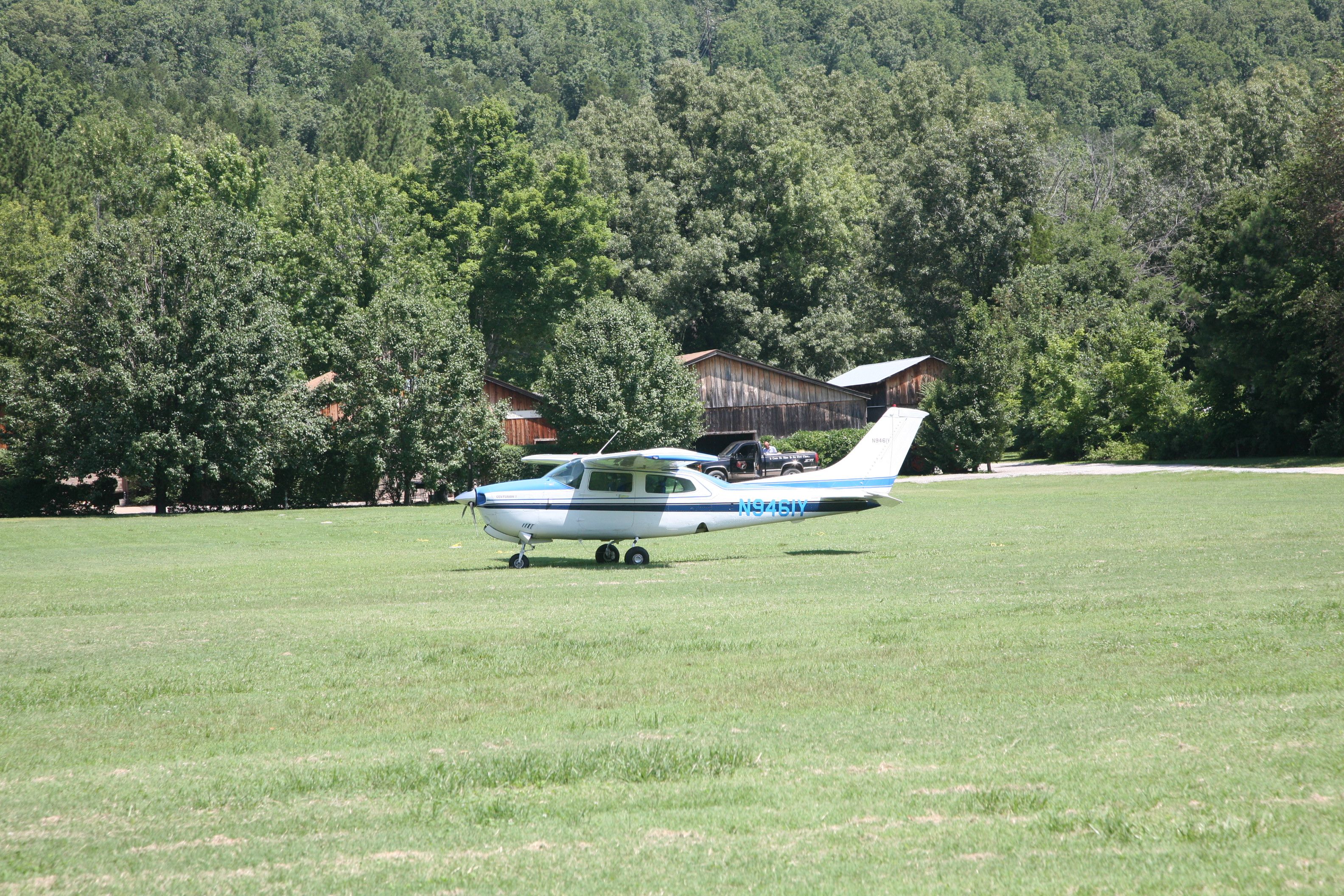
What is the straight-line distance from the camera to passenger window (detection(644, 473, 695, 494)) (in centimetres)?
2077

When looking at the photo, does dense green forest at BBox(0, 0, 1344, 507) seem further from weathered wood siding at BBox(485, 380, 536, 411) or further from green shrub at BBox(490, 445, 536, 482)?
weathered wood siding at BBox(485, 380, 536, 411)

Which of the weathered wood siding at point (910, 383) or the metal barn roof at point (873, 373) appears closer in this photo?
the metal barn roof at point (873, 373)

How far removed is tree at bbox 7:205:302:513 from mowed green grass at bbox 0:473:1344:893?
21851 millimetres

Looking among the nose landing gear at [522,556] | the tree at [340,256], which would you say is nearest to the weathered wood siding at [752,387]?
the tree at [340,256]

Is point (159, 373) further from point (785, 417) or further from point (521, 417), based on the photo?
point (785, 417)

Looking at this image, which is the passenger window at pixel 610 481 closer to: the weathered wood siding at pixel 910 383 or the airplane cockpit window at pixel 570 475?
the airplane cockpit window at pixel 570 475

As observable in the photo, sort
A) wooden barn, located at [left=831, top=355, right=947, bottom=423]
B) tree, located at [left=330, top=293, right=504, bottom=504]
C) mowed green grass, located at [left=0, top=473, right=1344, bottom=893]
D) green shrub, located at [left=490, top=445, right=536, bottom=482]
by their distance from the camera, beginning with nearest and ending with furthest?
mowed green grass, located at [left=0, top=473, right=1344, bottom=893] < tree, located at [left=330, top=293, right=504, bottom=504] < green shrub, located at [left=490, top=445, right=536, bottom=482] < wooden barn, located at [left=831, top=355, right=947, bottom=423]

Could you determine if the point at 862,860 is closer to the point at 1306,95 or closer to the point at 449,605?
the point at 449,605

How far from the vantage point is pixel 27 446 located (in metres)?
38.8

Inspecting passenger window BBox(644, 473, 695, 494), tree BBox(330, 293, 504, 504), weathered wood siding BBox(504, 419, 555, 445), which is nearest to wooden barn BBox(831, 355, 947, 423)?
weathered wood siding BBox(504, 419, 555, 445)

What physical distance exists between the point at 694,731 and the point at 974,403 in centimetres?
4488

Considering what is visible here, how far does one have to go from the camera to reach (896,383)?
61250mm

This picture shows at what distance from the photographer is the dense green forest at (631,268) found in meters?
40.1

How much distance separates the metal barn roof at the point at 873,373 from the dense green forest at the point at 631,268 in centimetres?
499
